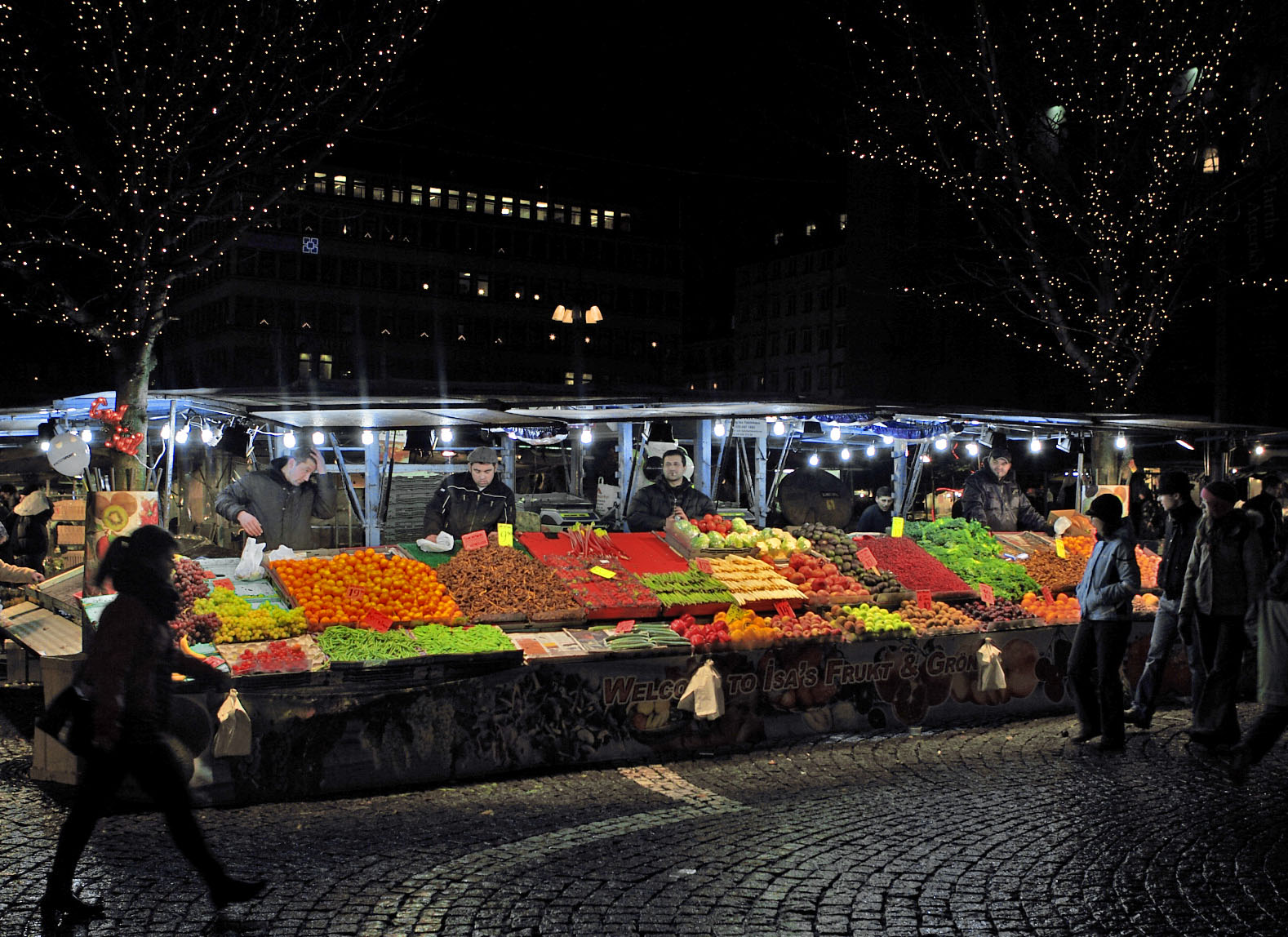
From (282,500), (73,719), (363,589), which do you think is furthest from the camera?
(282,500)

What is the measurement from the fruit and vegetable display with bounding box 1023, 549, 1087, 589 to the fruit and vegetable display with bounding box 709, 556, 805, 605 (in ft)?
9.71

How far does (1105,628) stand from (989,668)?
127cm

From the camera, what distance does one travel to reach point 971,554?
10.9 metres

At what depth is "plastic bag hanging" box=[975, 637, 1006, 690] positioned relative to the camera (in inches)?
351

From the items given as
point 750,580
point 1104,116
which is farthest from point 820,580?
point 1104,116

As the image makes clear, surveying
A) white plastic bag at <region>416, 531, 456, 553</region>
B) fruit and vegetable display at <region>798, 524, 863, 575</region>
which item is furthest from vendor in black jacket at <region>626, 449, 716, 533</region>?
white plastic bag at <region>416, 531, 456, 553</region>

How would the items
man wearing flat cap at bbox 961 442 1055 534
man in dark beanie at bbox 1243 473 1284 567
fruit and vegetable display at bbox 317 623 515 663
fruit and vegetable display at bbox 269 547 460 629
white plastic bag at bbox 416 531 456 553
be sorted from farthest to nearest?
man wearing flat cap at bbox 961 442 1055 534
white plastic bag at bbox 416 531 456 553
man in dark beanie at bbox 1243 473 1284 567
fruit and vegetable display at bbox 269 547 460 629
fruit and vegetable display at bbox 317 623 515 663

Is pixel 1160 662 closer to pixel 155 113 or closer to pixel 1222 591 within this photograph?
pixel 1222 591

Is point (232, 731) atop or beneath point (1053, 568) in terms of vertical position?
beneath

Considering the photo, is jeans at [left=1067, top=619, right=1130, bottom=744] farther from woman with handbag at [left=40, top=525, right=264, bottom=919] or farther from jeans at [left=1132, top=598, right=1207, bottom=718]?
woman with handbag at [left=40, top=525, right=264, bottom=919]

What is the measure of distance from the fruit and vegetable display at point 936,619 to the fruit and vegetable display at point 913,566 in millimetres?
488

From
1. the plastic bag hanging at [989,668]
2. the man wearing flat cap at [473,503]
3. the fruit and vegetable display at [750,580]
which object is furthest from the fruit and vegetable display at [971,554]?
the man wearing flat cap at [473,503]

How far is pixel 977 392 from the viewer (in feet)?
157

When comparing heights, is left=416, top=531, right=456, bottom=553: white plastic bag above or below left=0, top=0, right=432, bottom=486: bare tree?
below
